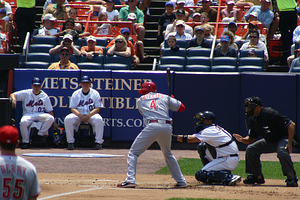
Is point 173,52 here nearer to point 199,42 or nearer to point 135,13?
point 199,42

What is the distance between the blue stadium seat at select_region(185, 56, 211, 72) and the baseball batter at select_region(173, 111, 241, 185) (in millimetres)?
4941

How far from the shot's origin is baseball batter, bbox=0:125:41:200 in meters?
3.56

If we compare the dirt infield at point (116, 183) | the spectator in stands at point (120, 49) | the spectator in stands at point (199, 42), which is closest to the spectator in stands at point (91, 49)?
the spectator in stands at point (120, 49)

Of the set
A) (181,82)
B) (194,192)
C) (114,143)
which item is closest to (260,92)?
(181,82)

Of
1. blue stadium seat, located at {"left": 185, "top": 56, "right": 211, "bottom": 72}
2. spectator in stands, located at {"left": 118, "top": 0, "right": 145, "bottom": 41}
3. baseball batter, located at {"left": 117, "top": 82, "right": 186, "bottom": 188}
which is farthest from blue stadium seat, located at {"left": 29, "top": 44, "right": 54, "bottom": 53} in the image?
baseball batter, located at {"left": 117, "top": 82, "right": 186, "bottom": 188}

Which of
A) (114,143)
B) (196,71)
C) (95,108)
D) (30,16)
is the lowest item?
(114,143)

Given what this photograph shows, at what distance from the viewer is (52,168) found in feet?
27.7

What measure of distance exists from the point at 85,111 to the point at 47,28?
3.99 m

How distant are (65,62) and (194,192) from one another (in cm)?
671

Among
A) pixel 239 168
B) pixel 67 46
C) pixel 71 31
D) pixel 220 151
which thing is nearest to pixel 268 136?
pixel 220 151

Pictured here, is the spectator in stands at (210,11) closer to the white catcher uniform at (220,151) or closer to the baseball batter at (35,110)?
the baseball batter at (35,110)

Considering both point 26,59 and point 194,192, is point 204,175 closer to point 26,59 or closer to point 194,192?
point 194,192

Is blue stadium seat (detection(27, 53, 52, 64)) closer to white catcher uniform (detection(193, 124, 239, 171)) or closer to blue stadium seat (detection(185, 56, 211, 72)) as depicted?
blue stadium seat (detection(185, 56, 211, 72))

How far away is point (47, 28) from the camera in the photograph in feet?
45.6
